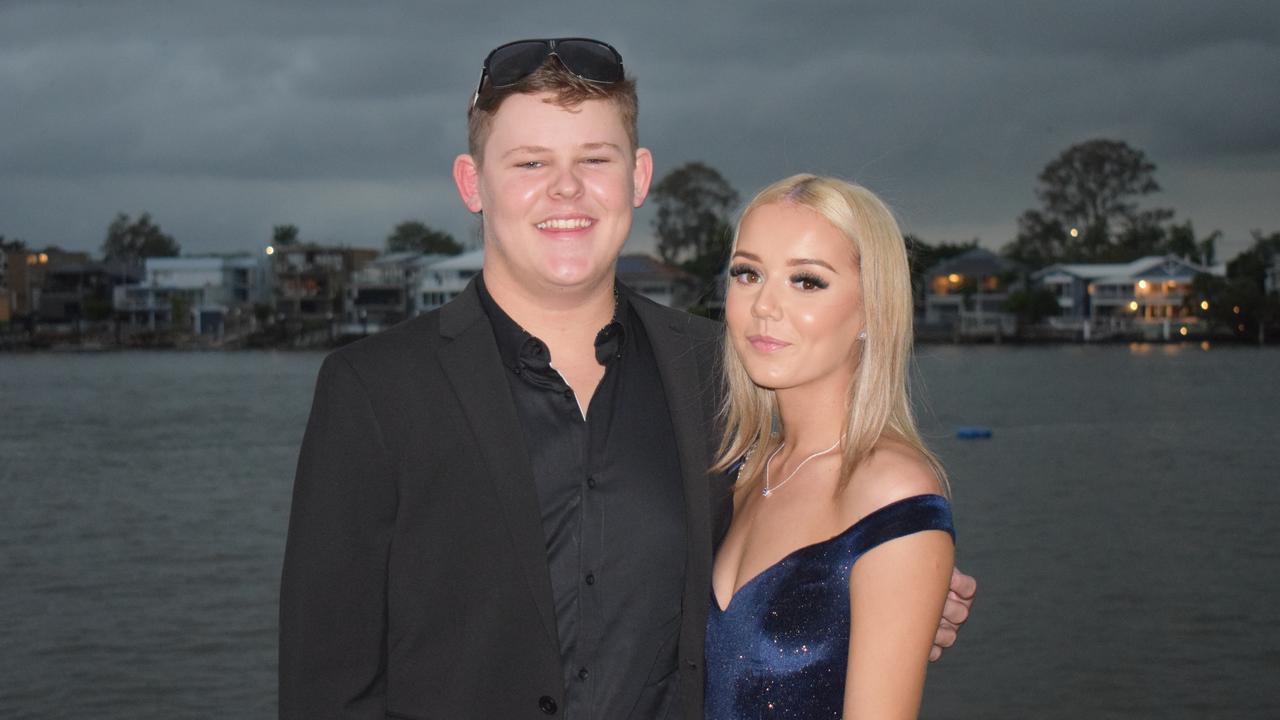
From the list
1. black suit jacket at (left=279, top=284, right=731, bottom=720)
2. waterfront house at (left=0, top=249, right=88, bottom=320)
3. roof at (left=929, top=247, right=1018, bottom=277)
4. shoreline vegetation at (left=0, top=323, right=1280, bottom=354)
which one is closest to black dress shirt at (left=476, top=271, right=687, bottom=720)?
black suit jacket at (left=279, top=284, right=731, bottom=720)

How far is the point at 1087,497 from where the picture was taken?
105 feet

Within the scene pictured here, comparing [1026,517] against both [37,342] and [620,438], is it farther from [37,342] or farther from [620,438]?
[37,342]

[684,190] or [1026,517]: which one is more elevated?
[684,190]

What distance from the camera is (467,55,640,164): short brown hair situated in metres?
3.40

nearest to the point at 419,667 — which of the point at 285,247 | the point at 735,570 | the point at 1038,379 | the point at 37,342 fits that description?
the point at 735,570

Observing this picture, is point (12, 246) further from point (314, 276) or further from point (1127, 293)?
point (1127, 293)

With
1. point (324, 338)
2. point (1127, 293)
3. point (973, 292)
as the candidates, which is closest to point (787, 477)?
point (324, 338)

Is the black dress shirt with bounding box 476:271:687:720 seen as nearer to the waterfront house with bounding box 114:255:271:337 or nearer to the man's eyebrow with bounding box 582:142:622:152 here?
the man's eyebrow with bounding box 582:142:622:152

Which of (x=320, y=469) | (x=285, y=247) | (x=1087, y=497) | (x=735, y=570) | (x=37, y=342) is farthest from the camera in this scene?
(x=37, y=342)

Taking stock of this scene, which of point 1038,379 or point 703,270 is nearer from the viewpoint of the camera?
point 1038,379

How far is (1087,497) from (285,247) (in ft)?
287

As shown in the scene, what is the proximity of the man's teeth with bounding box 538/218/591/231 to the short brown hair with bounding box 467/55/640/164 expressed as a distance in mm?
275

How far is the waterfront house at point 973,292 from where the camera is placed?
112m

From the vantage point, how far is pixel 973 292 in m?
112
